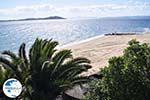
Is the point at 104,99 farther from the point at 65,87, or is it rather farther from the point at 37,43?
the point at 37,43

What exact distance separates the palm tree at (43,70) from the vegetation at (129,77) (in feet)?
14.1

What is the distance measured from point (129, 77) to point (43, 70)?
5102 mm

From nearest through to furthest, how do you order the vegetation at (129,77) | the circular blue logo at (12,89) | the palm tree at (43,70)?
the circular blue logo at (12,89) → the vegetation at (129,77) → the palm tree at (43,70)

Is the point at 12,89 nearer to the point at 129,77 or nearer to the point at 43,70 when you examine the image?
the point at 129,77

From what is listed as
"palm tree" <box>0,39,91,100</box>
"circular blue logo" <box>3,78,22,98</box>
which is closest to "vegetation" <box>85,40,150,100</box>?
"circular blue logo" <box>3,78,22,98</box>

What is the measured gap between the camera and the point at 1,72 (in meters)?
15.7

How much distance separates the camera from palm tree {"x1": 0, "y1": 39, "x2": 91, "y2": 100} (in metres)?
15.2

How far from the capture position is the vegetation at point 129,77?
1111cm

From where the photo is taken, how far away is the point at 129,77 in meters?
11.1

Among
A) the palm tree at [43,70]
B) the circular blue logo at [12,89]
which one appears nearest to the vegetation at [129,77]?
the circular blue logo at [12,89]

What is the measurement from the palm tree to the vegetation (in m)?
4.30

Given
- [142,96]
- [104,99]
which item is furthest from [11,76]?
[142,96]

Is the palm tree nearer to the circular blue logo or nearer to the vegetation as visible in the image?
the circular blue logo

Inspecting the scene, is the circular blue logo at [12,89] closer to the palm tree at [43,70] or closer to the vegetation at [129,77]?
the vegetation at [129,77]
